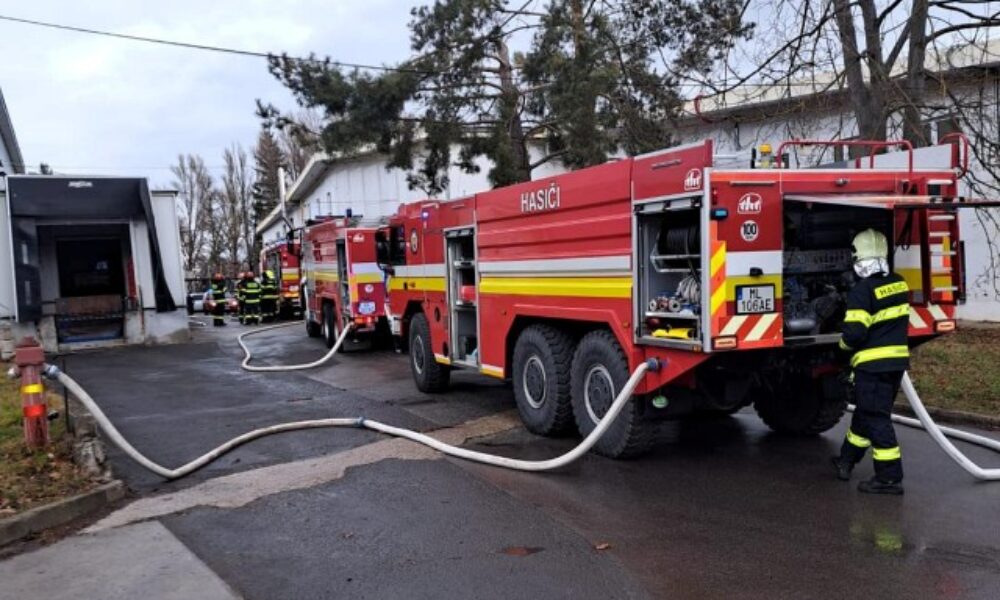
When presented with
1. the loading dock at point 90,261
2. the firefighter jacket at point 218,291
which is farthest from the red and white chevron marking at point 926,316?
the firefighter jacket at point 218,291

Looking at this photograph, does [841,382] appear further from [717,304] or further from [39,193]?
[39,193]

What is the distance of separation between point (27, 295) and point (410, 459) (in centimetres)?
1275

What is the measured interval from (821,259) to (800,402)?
170 centimetres

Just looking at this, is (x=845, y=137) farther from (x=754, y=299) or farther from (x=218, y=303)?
(x=218, y=303)

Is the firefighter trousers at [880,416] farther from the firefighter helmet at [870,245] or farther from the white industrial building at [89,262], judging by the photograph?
the white industrial building at [89,262]

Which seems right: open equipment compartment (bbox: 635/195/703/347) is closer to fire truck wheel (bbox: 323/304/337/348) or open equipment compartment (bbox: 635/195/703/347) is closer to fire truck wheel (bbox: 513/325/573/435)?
fire truck wheel (bbox: 513/325/573/435)

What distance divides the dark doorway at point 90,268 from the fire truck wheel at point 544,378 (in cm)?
1561

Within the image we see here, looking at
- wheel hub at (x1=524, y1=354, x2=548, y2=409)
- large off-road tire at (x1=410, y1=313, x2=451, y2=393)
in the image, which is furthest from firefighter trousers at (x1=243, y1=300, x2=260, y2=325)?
wheel hub at (x1=524, y1=354, x2=548, y2=409)

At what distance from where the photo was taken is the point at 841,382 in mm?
6621

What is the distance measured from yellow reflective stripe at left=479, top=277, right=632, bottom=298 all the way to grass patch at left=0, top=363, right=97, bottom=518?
4082mm

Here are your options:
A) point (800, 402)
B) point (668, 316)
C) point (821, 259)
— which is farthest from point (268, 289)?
point (821, 259)

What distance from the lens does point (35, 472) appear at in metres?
6.19

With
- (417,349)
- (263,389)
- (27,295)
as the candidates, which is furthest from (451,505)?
(27,295)

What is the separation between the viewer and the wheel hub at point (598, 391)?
6.55m
